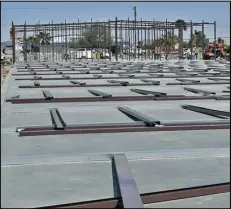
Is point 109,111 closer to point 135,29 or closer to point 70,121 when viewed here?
point 70,121

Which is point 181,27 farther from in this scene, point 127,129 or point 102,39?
point 127,129

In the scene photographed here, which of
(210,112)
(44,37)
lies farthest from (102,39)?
(210,112)

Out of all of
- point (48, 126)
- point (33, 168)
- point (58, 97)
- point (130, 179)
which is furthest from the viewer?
point (58, 97)

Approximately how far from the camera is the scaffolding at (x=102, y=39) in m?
22.6

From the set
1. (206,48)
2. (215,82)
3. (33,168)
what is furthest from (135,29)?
(33,168)

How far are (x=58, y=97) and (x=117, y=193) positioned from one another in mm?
4595

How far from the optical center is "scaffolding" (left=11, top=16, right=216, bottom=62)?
890 inches

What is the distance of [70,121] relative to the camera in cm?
468

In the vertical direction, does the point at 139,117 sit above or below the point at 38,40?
below

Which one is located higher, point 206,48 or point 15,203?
point 206,48

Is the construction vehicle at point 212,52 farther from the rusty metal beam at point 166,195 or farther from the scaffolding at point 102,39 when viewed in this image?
the rusty metal beam at point 166,195

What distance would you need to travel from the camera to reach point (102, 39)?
24.4m

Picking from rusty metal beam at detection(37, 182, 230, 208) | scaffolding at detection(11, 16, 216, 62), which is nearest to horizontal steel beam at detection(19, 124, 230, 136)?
rusty metal beam at detection(37, 182, 230, 208)

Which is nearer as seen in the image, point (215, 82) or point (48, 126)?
point (48, 126)
